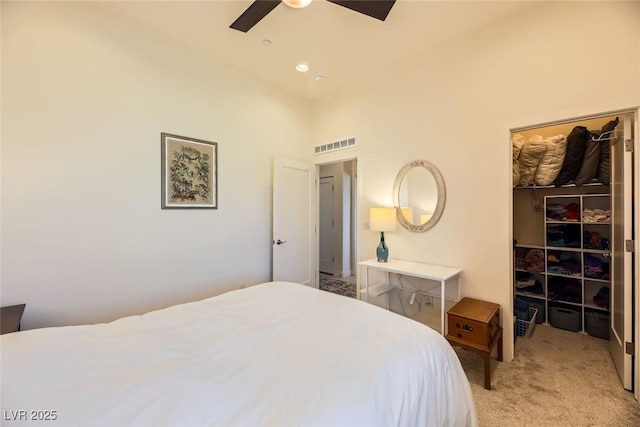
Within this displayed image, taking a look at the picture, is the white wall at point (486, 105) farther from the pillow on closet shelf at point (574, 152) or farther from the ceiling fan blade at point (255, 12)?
the ceiling fan blade at point (255, 12)

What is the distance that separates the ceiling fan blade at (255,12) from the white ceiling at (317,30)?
0.93ft

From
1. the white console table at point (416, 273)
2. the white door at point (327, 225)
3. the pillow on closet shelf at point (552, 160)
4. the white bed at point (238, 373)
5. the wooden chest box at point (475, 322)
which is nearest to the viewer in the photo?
the white bed at point (238, 373)

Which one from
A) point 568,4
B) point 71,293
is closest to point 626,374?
point 568,4

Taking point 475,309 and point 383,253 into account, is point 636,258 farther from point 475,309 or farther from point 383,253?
point 383,253

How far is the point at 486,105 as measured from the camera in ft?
8.20

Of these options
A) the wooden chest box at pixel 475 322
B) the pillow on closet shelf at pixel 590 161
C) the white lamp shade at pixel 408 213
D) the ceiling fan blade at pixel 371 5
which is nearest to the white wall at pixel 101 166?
the ceiling fan blade at pixel 371 5

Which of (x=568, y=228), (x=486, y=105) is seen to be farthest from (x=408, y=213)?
(x=568, y=228)

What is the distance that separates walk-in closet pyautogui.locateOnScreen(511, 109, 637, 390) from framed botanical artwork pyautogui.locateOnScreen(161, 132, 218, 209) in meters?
3.02

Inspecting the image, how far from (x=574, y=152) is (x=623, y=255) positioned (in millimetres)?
1336

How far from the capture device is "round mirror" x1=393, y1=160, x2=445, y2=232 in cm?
283

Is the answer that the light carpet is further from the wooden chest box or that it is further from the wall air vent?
the wall air vent

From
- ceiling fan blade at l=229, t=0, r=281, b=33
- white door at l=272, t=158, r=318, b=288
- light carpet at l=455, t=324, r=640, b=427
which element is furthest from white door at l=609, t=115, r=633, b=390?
white door at l=272, t=158, r=318, b=288

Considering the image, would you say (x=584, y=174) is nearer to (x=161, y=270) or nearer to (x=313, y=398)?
(x=313, y=398)

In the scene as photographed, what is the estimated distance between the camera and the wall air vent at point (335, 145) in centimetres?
362
